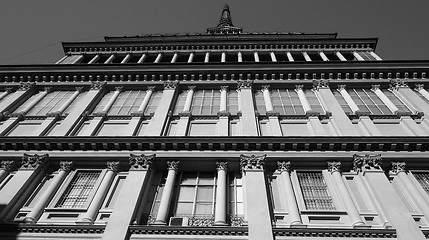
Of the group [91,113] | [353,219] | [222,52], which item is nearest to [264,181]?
[353,219]

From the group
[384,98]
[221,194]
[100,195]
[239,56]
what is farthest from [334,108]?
[100,195]

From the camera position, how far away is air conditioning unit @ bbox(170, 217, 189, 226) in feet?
38.6

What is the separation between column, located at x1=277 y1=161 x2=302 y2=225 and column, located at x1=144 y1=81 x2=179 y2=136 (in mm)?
5762

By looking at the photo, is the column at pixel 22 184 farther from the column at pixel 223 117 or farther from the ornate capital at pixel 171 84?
the ornate capital at pixel 171 84

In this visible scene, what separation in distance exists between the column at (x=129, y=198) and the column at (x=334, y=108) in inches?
342

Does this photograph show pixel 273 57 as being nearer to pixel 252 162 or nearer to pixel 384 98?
pixel 384 98

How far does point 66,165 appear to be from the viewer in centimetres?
1452

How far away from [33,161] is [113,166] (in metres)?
3.40

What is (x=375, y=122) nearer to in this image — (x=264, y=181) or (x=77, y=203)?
(x=264, y=181)

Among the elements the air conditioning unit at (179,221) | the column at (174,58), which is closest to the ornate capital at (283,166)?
the air conditioning unit at (179,221)

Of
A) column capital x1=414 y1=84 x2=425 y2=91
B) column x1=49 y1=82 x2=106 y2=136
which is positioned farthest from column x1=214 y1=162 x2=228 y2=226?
column capital x1=414 y1=84 x2=425 y2=91

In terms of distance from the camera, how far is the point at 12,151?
49.7 ft

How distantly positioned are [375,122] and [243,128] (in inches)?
263

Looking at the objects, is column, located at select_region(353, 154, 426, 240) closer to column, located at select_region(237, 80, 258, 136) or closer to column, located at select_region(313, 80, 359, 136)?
column, located at select_region(313, 80, 359, 136)
